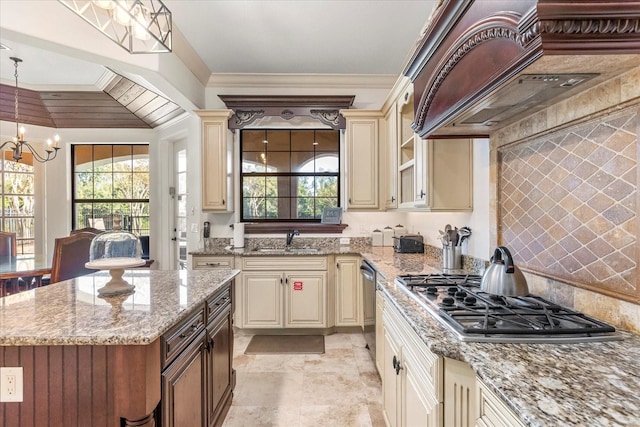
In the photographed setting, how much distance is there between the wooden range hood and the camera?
775 millimetres

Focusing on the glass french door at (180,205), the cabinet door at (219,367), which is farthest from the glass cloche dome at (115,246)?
the glass french door at (180,205)

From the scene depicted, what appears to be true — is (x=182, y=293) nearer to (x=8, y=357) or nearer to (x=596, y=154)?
(x=8, y=357)

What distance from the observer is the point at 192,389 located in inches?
60.3

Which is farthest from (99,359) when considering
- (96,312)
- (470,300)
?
(470,300)

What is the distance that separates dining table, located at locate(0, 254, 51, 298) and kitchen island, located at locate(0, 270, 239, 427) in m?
2.02

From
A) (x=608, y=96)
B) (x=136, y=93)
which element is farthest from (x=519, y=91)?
(x=136, y=93)

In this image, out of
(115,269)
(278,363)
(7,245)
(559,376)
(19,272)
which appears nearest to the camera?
(559,376)

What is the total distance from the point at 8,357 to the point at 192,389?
71 centimetres

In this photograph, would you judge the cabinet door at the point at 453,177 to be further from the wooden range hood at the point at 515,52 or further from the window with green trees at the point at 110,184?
the window with green trees at the point at 110,184

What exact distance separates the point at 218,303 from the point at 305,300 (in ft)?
5.13

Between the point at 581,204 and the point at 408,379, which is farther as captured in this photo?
the point at 408,379

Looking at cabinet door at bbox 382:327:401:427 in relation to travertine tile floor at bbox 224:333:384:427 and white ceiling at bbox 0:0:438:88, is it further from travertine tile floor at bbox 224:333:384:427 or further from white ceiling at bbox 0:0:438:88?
white ceiling at bbox 0:0:438:88

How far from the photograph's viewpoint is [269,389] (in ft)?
8.04

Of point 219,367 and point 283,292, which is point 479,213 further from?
point 283,292
